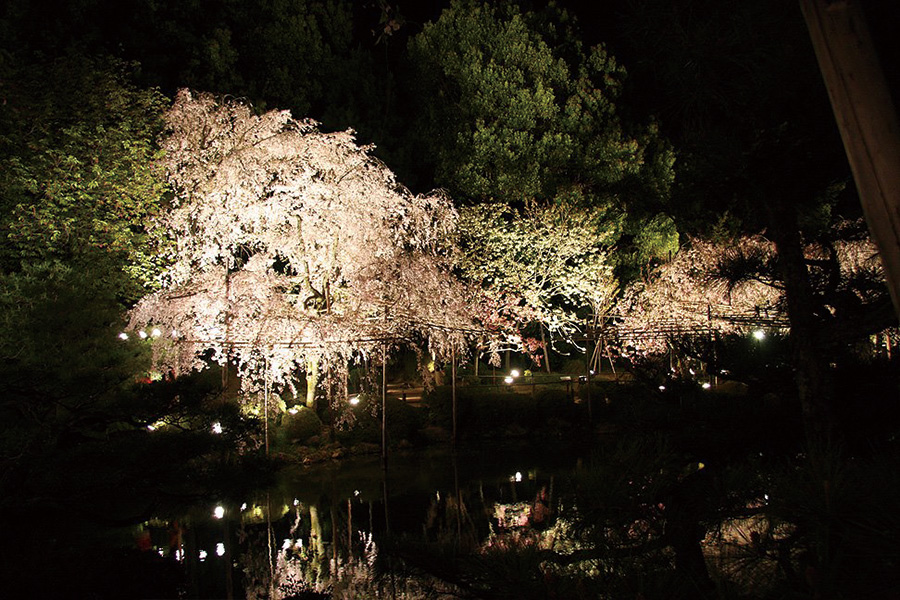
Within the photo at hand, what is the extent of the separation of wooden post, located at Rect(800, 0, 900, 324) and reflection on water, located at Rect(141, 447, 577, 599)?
1291 mm

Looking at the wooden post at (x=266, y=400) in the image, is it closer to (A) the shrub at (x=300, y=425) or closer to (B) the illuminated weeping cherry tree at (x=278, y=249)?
(B) the illuminated weeping cherry tree at (x=278, y=249)

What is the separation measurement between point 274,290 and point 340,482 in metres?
4.21

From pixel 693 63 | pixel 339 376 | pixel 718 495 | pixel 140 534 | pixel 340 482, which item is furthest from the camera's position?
pixel 339 376

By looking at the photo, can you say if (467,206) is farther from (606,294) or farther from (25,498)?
(25,498)


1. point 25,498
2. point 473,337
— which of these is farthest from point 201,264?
point 25,498

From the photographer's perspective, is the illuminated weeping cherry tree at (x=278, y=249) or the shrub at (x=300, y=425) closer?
the illuminated weeping cherry tree at (x=278, y=249)

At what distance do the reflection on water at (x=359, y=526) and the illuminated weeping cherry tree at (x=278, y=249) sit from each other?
7.79 feet

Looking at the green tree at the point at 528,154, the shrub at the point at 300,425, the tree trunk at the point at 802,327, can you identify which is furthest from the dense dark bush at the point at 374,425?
the tree trunk at the point at 802,327

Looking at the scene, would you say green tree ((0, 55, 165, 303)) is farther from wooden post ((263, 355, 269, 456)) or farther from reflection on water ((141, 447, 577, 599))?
reflection on water ((141, 447, 577, 599))

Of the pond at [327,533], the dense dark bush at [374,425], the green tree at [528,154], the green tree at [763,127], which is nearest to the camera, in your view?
the green tree at [763,127]

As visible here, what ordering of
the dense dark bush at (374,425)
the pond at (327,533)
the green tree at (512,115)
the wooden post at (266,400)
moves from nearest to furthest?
1. the pond at (327,533)
2. the wooden post at (266,400)
3. the dense dark bush at (374,425)
4. the green tree at (512,115)

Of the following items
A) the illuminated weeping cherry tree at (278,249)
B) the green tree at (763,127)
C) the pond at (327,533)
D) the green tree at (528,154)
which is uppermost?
the green tree at (528,154)

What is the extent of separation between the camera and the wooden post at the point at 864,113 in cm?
178

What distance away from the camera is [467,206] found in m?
19.7
